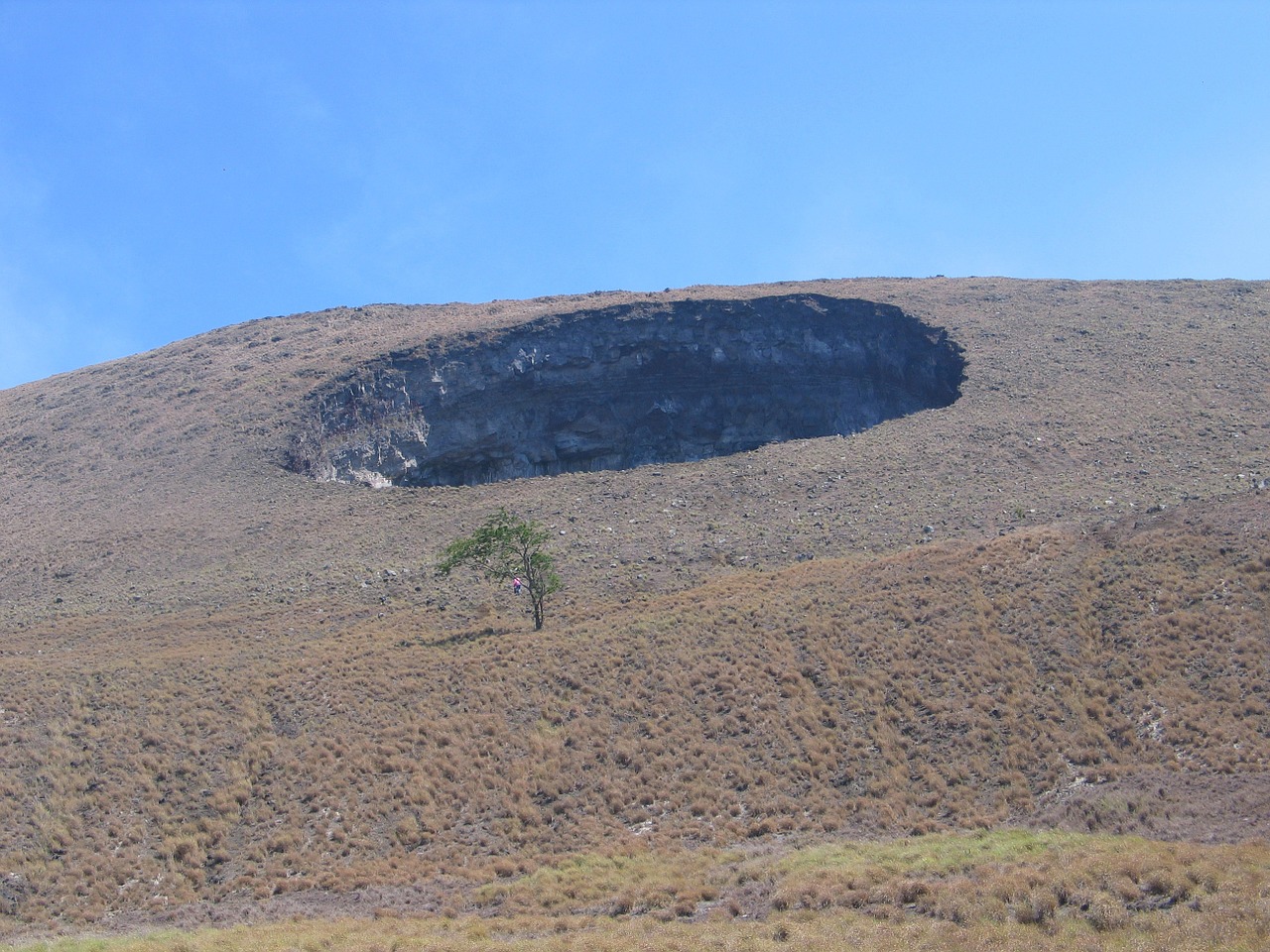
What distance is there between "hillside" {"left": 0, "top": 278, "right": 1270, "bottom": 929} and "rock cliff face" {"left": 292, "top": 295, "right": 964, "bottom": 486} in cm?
829

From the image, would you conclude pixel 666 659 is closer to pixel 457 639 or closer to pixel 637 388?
pixel 457 639

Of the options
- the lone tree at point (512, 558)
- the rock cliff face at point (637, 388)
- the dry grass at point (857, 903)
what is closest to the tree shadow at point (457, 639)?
the lone tree at point (512, 558)

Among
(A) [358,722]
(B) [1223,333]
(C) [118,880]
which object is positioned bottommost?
(C) [118,880]

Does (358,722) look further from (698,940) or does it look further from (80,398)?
(80,398)

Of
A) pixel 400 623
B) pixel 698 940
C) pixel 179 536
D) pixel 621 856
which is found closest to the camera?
pixel 698 940

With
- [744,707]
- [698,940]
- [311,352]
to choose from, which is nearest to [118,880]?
[698,940]

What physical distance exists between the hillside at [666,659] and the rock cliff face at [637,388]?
27.2ft

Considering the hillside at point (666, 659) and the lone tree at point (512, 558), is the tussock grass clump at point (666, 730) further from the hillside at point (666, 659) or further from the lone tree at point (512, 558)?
the lone tree at point (512, 558)

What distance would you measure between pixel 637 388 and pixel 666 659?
3583 centimetres

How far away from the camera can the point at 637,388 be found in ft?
Result: 202

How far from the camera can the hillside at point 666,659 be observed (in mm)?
20000

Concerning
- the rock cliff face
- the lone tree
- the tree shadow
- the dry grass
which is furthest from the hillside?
the rock cliff face

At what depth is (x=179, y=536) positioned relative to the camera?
4472 cm

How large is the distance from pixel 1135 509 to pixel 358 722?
2524 cm
